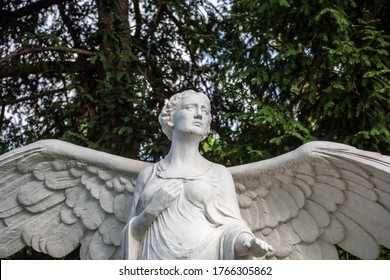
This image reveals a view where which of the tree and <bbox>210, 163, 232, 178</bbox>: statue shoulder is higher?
the tree

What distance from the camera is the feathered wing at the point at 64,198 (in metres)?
7.28

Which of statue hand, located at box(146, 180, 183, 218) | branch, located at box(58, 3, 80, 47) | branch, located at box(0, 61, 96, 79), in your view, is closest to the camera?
statue hand, located at box(146, 180, 183, 218)

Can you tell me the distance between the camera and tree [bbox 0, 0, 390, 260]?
8.85m

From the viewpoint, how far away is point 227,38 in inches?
410

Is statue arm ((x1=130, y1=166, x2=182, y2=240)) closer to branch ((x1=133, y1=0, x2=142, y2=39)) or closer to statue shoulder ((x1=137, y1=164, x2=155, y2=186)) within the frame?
statue shoulder ((x1=137, y1=164, x2=155, y2=186))

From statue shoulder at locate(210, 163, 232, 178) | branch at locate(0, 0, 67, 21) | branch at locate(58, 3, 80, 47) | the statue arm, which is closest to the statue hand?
the statue arm

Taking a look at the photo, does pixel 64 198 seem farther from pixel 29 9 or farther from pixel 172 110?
pixel 29 9

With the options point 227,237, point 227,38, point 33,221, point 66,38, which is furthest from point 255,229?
point 66,38

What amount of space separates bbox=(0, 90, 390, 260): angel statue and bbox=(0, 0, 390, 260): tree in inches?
57.7

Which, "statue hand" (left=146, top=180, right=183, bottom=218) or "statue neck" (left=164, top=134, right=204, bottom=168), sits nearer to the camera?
"statue hand" (left=146, top=180, right=183, bottom=218)

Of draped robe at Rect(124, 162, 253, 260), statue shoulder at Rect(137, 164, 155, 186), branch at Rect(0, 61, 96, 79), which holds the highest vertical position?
branch at Rect(0, 61, 96, 79)

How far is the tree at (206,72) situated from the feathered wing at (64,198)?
5.99 feet

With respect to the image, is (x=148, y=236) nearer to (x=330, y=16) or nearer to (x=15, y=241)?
(x=15, y=241)
